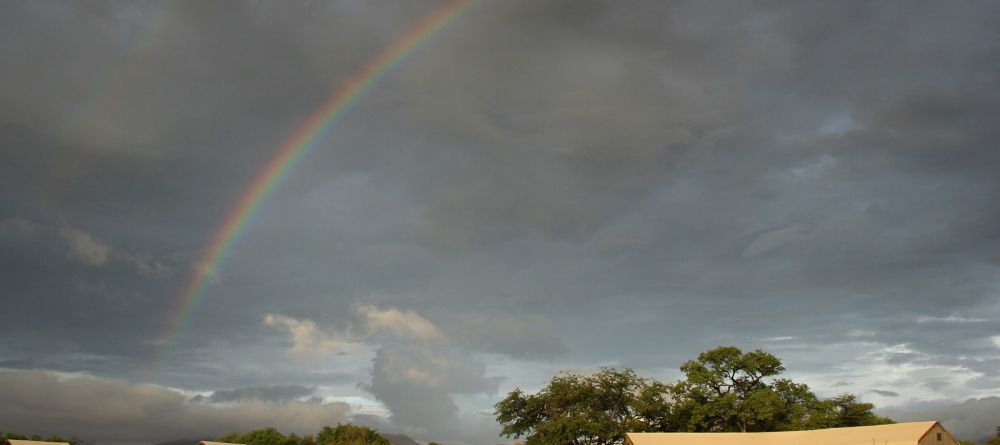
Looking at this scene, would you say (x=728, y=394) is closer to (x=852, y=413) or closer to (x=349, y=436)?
(x=852, y=413)

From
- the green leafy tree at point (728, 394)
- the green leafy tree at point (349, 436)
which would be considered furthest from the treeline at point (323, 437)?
the green leafy tree at point (728, 394)

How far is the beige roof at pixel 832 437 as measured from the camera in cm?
7338

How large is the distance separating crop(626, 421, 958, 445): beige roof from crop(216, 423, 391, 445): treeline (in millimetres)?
69214

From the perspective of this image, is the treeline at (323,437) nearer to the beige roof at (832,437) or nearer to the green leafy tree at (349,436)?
the green leafy tree at (349,436)

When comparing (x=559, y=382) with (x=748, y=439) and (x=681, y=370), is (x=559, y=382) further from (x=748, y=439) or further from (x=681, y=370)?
(x=748, y=439)

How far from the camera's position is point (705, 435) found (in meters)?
89.2

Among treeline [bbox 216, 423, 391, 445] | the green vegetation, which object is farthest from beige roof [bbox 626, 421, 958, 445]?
treeline [bbox 216, 423, 391, 445]

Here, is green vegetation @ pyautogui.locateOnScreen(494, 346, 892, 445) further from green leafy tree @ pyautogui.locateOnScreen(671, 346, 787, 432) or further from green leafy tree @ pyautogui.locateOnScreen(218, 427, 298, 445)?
green leafy tree @ pyautogui.locateOnScreen(218, 427, 298, 445)

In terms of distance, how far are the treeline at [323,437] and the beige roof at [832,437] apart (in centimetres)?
6921

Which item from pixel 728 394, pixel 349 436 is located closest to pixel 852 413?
pixel 728 394

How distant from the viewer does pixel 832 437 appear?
263ft

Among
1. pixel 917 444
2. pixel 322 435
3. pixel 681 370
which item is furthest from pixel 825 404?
pixel 322 435

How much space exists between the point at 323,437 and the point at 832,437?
100321 mm

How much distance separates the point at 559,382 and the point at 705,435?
1402 inches
